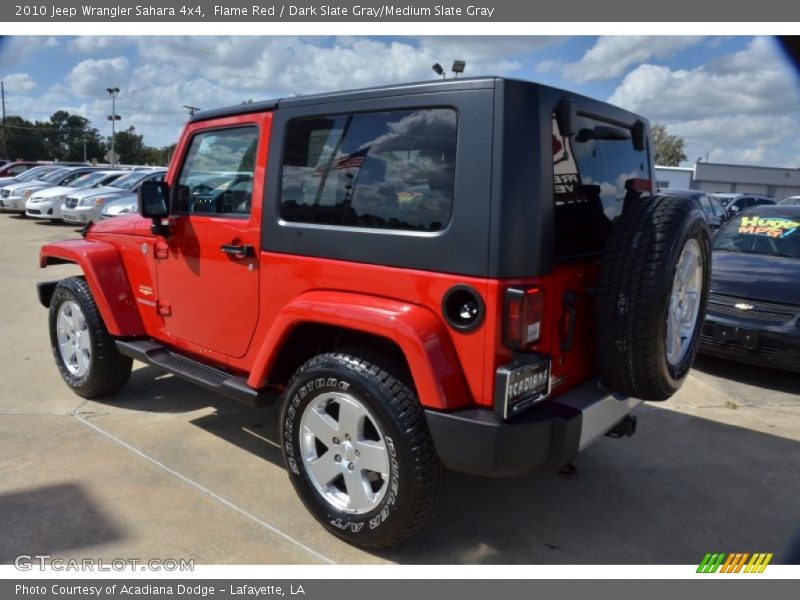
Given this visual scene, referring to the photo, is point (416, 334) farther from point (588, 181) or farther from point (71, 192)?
point (71, 192)

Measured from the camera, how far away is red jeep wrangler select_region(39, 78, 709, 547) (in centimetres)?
238

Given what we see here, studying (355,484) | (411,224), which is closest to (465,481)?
(355,484)

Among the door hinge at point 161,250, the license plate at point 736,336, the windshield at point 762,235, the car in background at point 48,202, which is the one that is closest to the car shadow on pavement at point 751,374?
the license plate at point 736,336

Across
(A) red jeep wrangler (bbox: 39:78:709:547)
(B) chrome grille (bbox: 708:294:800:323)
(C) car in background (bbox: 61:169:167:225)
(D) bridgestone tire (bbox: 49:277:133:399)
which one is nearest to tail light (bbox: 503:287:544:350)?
(A) red jeep wrangler (bbox: 39:78:709:547)

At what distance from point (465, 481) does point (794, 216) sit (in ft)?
16.9

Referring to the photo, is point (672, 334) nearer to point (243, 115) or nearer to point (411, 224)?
point (411, 224)

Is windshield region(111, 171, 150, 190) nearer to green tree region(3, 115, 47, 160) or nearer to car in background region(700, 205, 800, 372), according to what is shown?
car in background region(700, 205, 800, 372)

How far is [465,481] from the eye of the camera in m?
3.51

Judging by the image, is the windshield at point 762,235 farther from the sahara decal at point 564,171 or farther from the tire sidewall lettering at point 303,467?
the tire sidewall lettering at point 303,467

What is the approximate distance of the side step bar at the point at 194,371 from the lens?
3217mm

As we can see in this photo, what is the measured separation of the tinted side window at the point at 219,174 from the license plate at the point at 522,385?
5.59 feet

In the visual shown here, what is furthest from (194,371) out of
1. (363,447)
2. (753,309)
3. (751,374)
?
(751,374)

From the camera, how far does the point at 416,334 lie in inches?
95.0

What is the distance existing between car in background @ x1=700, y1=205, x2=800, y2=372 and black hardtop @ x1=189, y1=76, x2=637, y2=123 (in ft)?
9.27
